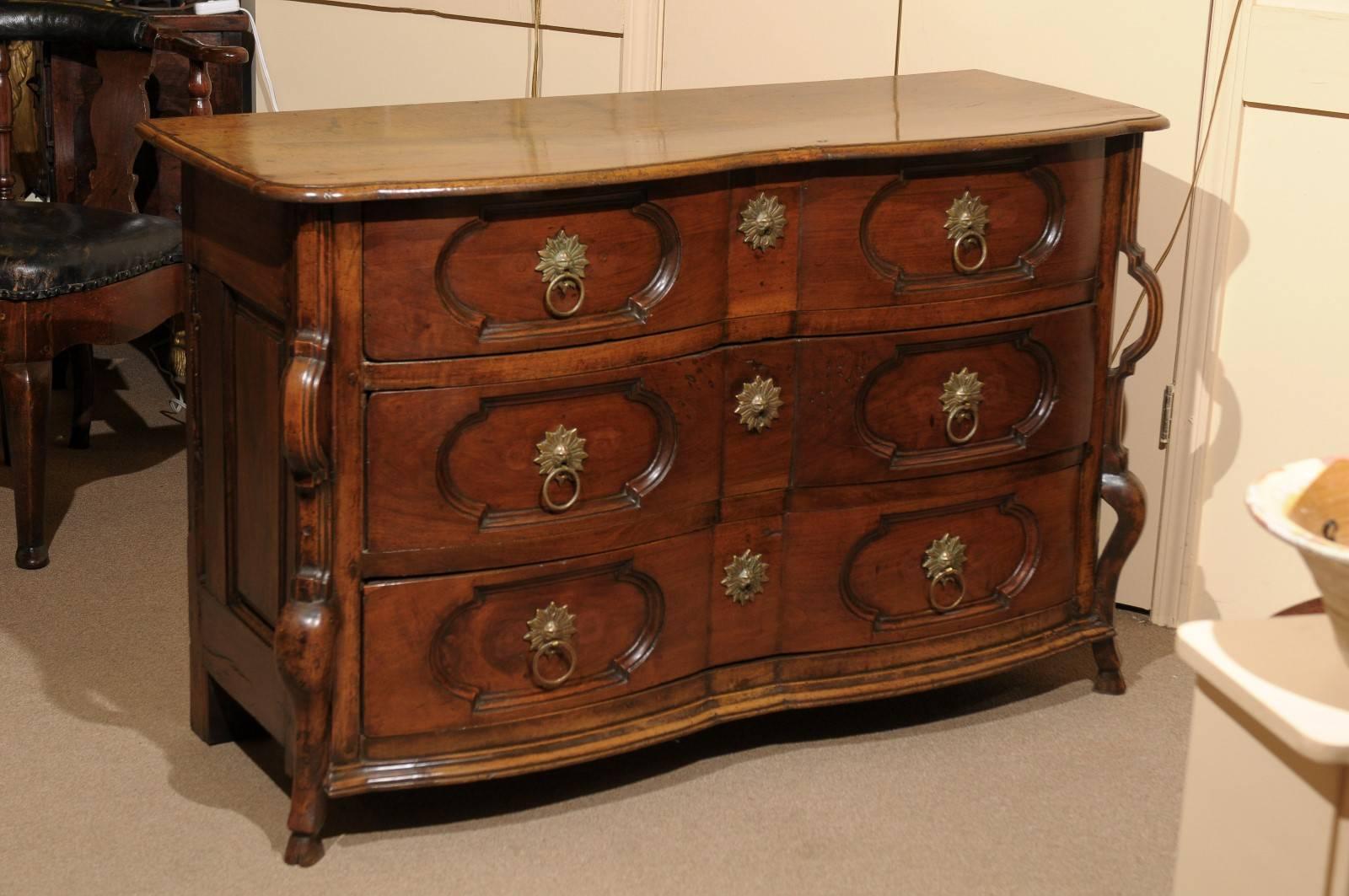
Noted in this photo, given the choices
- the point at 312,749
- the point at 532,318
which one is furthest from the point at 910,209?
the point at 312,749

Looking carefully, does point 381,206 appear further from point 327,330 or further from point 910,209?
point 910,209

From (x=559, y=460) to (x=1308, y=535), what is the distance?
47.8 inches

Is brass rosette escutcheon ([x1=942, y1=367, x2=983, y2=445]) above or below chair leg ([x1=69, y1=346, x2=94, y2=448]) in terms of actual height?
above

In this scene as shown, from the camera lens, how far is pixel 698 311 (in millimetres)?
2230

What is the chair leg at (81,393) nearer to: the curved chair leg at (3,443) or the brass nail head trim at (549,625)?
the curved chair leg at (3,443)

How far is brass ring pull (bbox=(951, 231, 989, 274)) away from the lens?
7.83 ft

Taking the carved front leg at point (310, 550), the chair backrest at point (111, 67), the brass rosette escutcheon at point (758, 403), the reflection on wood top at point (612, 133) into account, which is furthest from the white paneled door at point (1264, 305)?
the chair backrest at point (111, 67)

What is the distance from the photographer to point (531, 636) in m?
2.25

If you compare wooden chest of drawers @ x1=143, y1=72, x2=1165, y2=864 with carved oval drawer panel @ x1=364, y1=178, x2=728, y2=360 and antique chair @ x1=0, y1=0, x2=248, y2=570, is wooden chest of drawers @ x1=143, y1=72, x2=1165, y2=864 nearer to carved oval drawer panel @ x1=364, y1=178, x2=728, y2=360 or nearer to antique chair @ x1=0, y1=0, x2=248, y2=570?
carved oval drawer panel @ x1=364, y1=178, x2=728, y2=360

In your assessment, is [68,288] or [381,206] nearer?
[381,206]

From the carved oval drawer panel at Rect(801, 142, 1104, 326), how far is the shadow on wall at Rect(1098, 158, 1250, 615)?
16.9 inches

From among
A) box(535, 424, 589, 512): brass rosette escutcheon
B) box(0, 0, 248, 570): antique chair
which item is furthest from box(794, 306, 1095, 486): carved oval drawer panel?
box(0, 0, 248, 570): antique chair

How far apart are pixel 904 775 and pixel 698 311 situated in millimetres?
789

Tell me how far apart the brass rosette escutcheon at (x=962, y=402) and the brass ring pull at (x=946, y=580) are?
20 centimetres
